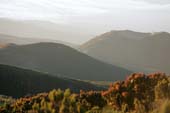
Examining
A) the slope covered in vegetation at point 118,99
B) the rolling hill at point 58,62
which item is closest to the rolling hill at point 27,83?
the slope covered in vegetation at point 118,99

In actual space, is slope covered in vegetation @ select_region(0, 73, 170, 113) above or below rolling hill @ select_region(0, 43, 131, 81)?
below

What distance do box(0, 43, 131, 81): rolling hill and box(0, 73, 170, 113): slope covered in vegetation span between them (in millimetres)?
106772

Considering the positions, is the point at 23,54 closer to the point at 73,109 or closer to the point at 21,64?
the point at 21,64

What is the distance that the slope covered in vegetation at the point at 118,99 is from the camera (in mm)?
18344

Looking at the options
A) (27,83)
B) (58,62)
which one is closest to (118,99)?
(27,83)

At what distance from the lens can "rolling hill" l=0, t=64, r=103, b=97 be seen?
2915 inches

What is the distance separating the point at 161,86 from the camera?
2041cm

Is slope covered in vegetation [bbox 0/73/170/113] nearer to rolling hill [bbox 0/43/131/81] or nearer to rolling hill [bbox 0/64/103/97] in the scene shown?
rolling hill [bbox 0/64/103/97]

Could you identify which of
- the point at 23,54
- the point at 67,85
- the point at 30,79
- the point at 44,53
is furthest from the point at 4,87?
the point at 44,53

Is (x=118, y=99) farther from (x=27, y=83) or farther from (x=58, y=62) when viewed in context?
(x=58, y=62)

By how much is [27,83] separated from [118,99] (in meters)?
55.4

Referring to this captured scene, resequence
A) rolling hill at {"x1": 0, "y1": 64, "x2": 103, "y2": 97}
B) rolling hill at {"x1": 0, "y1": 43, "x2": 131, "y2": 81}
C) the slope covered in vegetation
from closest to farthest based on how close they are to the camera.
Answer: the slope covered in vegetation
rolling hill at {"x1": 0, "y1": 64, "x2": 103, "y2": 97}
rolling hill at {"x1": 0, "y1": 43, "x2": 131, "y2": 81}

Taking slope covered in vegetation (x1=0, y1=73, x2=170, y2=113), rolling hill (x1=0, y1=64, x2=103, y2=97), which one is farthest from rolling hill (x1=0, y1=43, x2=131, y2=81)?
slope covered in vegetation (x1=0, y1=73, x2=170, y2=113)

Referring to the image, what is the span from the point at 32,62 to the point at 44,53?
14062 millimetres
